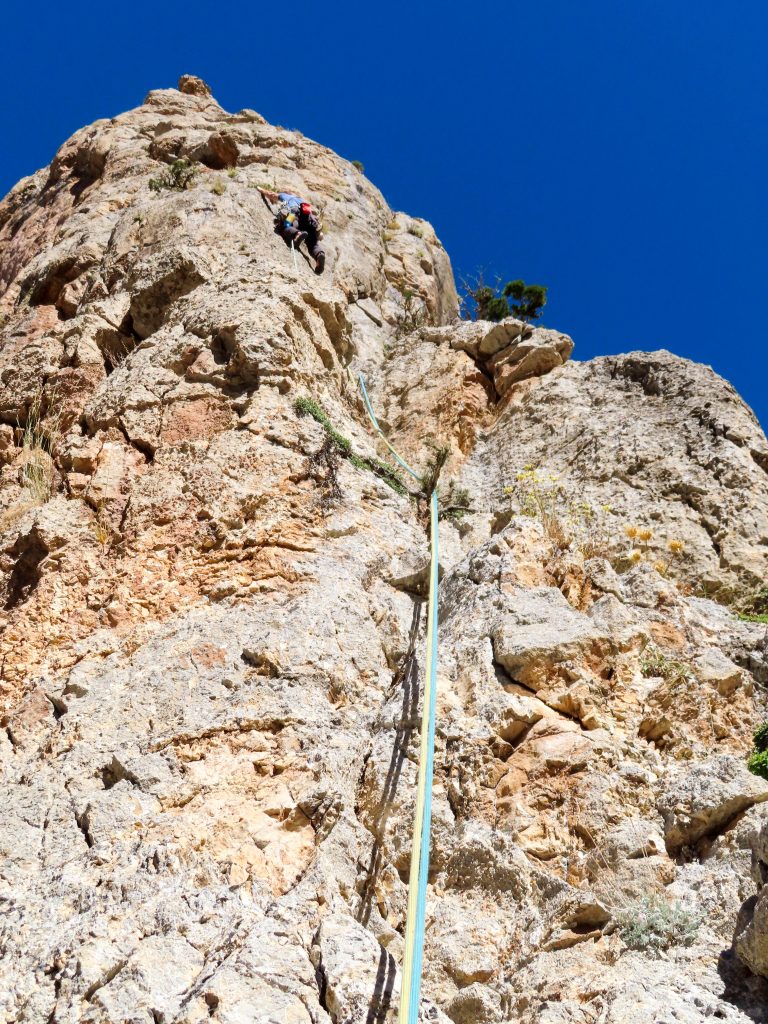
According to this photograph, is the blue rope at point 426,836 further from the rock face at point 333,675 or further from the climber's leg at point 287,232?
the climber's leg at point 287,232

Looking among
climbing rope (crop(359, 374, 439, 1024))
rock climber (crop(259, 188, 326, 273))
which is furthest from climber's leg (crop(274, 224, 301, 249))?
climbing rope (crop(359, 374, 439, 1024))

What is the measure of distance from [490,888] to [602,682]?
1.71 meters

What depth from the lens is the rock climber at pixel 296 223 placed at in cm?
1326

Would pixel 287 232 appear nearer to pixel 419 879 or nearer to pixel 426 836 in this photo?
pixel 426 836

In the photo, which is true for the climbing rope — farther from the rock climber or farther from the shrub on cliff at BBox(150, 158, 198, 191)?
the shrub on cliff at BBox(150, 158, 198, 191)

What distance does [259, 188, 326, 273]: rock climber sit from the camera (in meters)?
13.3

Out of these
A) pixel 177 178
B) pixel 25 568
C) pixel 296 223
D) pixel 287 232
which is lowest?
pixel 25 568

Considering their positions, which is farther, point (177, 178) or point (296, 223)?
point (177, 178)

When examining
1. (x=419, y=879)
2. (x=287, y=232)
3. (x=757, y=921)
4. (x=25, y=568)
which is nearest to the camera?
(x=757, y=921)

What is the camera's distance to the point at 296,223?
533 inches

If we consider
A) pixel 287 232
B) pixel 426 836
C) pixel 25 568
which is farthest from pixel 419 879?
pixel 287 232

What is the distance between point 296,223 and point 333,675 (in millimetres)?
9294

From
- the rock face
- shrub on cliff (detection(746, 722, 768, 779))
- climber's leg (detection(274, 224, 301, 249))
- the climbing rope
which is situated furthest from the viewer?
climber's leg (detection(274, 224, 301, 249))

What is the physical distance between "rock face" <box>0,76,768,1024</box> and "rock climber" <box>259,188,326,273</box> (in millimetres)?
1358
